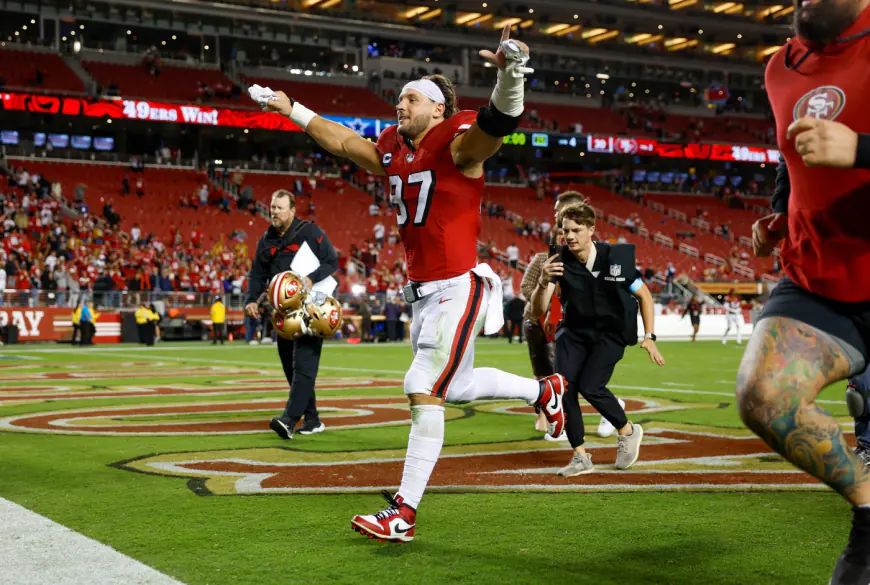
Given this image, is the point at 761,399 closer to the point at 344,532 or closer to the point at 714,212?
the point at 344,532

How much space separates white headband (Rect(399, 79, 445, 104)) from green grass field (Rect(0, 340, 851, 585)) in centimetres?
209

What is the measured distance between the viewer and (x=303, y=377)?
8625 mm

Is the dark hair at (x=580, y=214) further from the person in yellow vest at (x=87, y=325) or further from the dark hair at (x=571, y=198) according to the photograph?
the person in yellow vest at (x=87, y=325)

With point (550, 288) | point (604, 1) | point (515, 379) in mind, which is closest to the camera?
point (515, 379)

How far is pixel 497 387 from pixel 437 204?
115cm

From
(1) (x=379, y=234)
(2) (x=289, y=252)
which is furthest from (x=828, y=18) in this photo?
(1) (x=379, y=234)

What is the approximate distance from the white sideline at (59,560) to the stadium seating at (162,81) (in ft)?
142

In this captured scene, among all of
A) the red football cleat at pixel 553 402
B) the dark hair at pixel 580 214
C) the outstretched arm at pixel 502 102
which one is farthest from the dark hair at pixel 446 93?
the dark hair at pixel 580 214

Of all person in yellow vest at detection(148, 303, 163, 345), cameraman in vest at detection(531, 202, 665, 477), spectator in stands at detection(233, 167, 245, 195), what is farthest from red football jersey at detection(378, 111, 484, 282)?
spectator in stands at detection(233, 167, 245, 195)

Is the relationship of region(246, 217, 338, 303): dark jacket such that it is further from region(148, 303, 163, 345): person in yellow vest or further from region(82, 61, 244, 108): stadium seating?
region(82, 61, 244, 108): stadium seating

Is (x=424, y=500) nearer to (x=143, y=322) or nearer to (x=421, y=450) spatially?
(x=421, y=450)

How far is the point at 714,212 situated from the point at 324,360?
4277 centimetres

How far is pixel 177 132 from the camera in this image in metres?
49.5

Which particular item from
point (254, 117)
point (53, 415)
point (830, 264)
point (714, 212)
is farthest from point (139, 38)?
point (830, 264)
